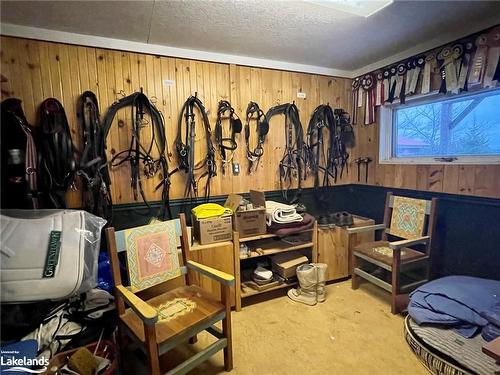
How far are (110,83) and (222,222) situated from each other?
5.08 ft

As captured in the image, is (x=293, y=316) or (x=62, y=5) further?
(x=293, y=316)

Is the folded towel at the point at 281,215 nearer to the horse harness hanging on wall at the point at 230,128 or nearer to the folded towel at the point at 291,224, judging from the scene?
the folded towel at the point at 291,224

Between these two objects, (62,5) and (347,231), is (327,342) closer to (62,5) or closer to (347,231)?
(347,231)

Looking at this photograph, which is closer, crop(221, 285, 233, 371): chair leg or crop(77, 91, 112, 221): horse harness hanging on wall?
crop(221, 285, 233, 371): chair leg

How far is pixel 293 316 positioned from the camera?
2281 millimetres

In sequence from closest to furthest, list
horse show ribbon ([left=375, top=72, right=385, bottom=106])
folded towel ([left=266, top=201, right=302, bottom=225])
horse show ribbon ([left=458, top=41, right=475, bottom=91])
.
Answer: horse show ribbon ([left=458, top=41, right=475, bottom=91])
folded towel ([left=266, top=201, right=302, bottom=225])
horse show ribbon ([left=375, top=72, right=385, bottom=106])

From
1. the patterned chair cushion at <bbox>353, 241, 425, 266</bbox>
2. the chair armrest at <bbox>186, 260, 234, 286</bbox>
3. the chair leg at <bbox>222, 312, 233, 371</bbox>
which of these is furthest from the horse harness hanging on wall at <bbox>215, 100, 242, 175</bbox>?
the patterned chair cushion at <bbox>353, 241, 425, 266</bbox>

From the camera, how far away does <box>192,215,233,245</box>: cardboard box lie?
7.47 ft

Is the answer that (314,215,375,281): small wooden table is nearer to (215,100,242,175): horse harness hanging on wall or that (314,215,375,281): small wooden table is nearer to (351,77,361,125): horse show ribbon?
(215,100,242,175): horse harness hanging on wall

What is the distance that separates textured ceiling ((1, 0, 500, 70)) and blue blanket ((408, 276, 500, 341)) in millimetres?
1998

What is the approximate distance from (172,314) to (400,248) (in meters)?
1.84

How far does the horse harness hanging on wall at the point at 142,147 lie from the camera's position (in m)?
2.31

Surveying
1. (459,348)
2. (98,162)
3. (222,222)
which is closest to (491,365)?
(459,348)

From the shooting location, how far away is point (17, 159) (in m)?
1.87
